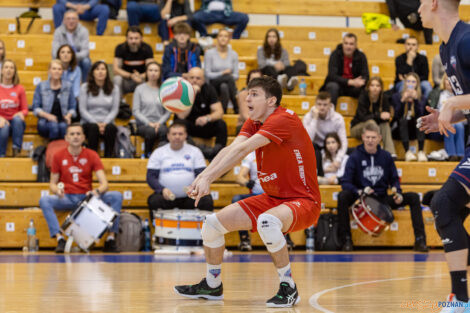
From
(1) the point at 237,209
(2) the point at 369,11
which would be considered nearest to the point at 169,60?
(2) the point at 369,11

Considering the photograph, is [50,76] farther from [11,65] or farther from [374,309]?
[374,309]

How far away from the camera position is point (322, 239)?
9961 millimetres

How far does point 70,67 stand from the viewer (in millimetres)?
11281

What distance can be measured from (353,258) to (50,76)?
5.27 metres

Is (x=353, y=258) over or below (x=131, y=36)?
below

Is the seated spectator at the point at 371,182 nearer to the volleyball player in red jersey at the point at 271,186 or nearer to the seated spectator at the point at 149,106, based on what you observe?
→ the seated spectator at the point at 149,106

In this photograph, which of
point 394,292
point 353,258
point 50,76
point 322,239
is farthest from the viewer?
point 50,76

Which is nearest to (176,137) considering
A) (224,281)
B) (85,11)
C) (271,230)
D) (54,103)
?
(54,103)

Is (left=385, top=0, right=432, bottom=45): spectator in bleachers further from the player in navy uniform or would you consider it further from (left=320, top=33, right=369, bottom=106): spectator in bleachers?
the player in navy uniform

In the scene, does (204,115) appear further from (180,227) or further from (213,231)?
(213,231)

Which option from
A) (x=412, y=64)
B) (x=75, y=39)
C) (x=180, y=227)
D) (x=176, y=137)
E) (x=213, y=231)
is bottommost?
(x=180, y=227)

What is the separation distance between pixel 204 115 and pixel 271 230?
20.5 ft

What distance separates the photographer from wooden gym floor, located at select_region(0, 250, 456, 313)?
185 inches

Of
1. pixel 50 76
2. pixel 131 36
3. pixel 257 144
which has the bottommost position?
pixel 257 144
